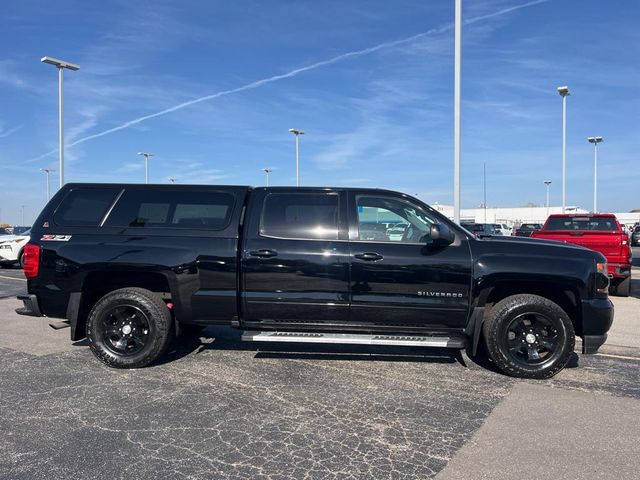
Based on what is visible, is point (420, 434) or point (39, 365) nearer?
point (420, 434)

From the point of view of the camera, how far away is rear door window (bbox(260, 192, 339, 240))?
17.3 ft

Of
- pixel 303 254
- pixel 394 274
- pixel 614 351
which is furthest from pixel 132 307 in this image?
pixel 614 351

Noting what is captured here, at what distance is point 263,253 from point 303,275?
0.47 m

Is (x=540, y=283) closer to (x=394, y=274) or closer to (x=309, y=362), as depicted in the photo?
(x=394, y=274)

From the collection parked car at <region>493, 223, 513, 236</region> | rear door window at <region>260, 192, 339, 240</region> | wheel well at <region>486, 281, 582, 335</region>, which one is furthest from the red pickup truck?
parked car at <region>493, 223, 513, 236</region>

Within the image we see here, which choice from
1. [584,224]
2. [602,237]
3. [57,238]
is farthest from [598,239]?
[57,238]

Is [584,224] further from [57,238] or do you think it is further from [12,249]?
[12,249]

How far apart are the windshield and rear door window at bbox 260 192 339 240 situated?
7.62 metres

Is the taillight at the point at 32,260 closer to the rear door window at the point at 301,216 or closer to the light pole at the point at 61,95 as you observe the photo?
the rear door window at the point at 301,216

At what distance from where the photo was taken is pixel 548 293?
5.23 meters

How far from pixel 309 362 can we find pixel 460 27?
9.01 m

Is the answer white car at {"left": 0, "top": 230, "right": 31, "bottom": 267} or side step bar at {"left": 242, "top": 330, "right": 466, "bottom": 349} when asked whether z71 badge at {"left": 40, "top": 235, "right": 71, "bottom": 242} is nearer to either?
side step bar at {"left": 242, "top": 330, "right": 466, "bottom": 349}

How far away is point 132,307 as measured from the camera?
5.32m

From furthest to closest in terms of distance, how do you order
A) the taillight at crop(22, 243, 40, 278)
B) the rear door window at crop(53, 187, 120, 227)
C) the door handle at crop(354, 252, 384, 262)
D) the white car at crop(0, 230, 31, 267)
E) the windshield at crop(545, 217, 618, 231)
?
the white car at crop(0, 230, 31, 267) < the windshield at crop(545, 217, 618, 231) < the rear door window at crop(53, 187, 120, 227) < the taillight at crop(22, 243, 40, 278) < the door handle at crop(354, 252, 384, 262)
